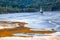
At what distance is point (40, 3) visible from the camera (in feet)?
310

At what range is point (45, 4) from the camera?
91250 mm

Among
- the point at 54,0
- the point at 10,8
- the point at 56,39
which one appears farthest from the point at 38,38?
the point at 54,0

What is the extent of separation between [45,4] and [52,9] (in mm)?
5492

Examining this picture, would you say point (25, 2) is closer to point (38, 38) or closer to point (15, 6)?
point (15, 6)

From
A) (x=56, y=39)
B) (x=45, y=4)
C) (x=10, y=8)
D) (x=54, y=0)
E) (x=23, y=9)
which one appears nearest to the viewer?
(x=56, y=39)

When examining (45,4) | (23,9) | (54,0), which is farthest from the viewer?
(54,0)

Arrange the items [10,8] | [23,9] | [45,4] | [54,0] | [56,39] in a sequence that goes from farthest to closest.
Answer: [54,0], [45,4], [23,9], [10,8], [56,39]

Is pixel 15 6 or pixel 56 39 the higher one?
pixel 56 39

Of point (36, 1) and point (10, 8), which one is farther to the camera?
point (36, 1)

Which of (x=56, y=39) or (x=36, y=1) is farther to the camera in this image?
(x=36, y=1)

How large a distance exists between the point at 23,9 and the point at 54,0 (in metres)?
19.2

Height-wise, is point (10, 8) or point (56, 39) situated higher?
point (56, 39)

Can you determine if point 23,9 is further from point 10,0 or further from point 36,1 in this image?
point 36,1

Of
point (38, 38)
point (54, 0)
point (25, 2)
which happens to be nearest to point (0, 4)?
point (25, 2)
